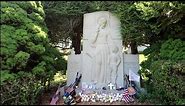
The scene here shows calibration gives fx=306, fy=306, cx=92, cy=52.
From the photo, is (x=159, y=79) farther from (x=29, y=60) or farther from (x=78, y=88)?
(x=29, y=60)

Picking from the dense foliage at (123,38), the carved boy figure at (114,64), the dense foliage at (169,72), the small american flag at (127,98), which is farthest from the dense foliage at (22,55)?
the dense foliage at (169,72)

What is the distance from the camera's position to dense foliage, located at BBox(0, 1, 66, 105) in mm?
7350

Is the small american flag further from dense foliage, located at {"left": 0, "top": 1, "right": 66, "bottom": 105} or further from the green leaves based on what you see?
dense foliage, located at {"left": 0, "top": 1, "right": 66, "bottom": 105}

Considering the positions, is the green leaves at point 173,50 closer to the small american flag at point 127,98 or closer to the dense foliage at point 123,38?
the dense foliage at point 123,38

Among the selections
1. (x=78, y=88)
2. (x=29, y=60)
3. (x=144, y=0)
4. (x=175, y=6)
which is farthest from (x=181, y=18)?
(x=29, y=60)

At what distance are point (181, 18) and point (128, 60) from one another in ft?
7.28

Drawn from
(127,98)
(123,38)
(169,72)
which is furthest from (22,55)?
(169,72)

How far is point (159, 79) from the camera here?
25.5 ft

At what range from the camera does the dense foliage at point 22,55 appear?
7350mm

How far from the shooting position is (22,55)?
7621 mm

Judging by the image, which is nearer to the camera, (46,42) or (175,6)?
(175,6)

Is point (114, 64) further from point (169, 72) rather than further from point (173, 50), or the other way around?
point (169, 72)

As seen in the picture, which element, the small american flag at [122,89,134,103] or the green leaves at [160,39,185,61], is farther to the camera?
the small american flag at [122,89,134,103]

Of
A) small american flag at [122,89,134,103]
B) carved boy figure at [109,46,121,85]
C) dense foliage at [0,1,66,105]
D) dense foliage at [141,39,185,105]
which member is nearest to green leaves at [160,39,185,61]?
dense foliage at [141,39,185,105]
